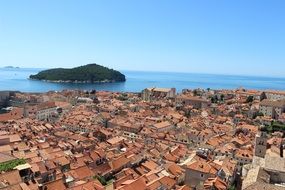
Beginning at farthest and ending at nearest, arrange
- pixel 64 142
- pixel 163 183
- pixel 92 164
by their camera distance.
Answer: pixel 64 142 < pixel 92 164 < pixel 163 183

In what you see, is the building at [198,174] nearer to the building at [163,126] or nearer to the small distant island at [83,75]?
the building at [163,126]

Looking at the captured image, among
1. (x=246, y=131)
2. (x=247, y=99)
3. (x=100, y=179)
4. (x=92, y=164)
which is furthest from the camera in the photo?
(x=247, y=99)

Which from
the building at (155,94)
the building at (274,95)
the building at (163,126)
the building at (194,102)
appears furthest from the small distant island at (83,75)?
the building at (163,126)

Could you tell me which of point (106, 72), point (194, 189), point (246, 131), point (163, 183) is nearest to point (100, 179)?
point (163, 183)

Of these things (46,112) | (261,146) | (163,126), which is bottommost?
(46,112)

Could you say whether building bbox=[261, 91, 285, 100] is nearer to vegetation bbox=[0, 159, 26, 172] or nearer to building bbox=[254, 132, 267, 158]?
building bbox=[254, 132, 267, 158]

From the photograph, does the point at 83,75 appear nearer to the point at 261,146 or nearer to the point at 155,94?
the point at 155,94

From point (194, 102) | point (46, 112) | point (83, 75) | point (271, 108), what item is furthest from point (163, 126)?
point (83, 75)

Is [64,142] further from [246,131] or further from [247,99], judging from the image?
[247,99]
